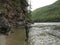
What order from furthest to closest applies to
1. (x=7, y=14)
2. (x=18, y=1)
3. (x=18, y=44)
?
(x=18, y=1)
(x=7, y=14)
(x=18, y=44)

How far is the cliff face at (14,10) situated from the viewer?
93.6 ft

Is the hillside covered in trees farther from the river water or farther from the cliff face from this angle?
the cliff face

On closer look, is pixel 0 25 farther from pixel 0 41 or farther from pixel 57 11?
pixel 57 11

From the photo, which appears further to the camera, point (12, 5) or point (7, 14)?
point (12, 5)

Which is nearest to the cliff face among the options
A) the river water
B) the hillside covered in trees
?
the river water

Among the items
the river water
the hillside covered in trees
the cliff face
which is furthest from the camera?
the hillside covered in trees

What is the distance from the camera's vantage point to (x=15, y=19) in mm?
34031

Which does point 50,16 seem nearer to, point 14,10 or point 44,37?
point 44,37

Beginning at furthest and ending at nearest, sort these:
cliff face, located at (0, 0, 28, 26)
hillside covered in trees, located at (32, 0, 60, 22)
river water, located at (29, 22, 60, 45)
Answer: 1. hillside covered in trees, located at (32, 0, 60, 22)
2. cliff face, located at (0, 0, 28, 26)
3. river water, located at (29, 22, 60, 45)

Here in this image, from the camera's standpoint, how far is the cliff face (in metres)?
28.5

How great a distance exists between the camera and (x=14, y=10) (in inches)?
1293

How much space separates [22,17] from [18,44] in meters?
14.8

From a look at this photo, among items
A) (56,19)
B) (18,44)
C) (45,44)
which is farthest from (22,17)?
(56,19)

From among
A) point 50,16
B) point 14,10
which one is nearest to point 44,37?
point 14,10
